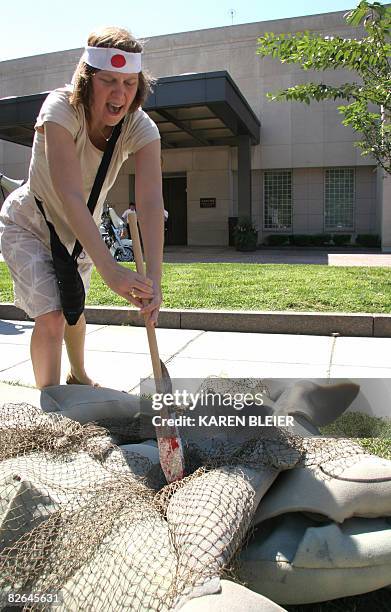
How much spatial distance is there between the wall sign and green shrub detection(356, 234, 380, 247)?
6.08m

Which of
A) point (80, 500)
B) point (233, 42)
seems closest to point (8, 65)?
point (233, 42)

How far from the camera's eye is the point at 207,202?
76.5 ft

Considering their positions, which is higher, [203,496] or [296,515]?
[203,496]

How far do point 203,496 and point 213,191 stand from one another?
2228cm

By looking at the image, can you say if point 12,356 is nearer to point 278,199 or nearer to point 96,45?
point 96,45

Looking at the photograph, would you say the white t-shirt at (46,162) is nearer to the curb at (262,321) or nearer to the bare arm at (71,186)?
the bare arm at (71,186)

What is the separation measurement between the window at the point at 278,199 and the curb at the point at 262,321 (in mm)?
18144

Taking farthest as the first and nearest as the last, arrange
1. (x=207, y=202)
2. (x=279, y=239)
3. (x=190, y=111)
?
(x=207, y=202)
(x=279, y=239)
(x=190, y=111)

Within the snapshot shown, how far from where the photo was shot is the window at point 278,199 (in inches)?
914

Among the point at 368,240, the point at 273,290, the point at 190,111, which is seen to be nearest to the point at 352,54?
the point at 273,290

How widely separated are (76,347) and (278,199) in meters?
21.1

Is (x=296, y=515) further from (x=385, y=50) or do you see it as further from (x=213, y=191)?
(x=213, y=191)

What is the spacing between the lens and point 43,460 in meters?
1.94

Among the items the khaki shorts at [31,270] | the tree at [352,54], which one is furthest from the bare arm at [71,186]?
the tree at [352,54]
